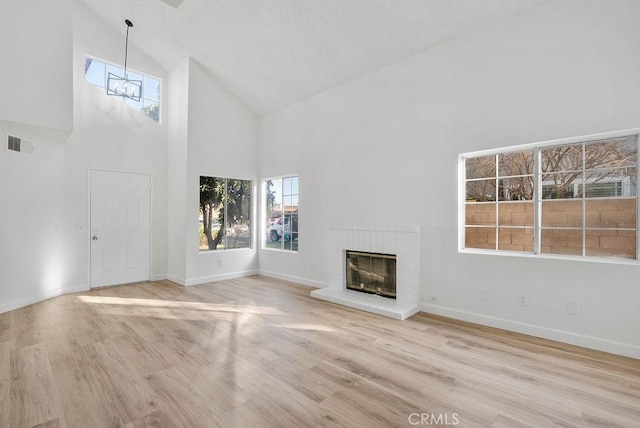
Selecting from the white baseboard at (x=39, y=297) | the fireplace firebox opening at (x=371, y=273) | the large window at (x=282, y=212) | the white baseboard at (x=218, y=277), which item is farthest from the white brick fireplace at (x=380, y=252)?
the white baseboard at (x=39, y=297)

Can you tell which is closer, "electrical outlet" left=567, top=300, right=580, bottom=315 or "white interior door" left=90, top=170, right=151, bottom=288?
"electrical outlet" left=567, top=300, right=580, bottom=315

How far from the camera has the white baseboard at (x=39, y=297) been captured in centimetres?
415

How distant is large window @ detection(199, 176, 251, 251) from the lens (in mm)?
6027

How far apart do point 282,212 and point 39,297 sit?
4036 mm

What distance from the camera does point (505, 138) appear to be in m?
3.53

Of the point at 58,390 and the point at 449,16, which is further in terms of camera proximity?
the point at 449,16

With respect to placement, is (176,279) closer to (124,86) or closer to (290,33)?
(124,86)

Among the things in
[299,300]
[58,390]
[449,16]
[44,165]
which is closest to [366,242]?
[299,300]

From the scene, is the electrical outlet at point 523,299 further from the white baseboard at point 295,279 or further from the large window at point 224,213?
the large window at point 224,213

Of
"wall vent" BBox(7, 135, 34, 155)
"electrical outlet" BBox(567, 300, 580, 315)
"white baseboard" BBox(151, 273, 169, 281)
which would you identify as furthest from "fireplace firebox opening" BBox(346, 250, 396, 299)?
"wall vent" BBox(7, 135, 34, 155)

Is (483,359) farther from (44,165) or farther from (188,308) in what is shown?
(44,165)

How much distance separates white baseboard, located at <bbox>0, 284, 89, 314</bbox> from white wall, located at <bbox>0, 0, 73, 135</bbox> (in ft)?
7.77

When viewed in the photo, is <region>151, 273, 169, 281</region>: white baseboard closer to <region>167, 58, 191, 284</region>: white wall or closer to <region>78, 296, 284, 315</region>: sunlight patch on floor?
<region>167, 58, 191, 284</region>: white wall

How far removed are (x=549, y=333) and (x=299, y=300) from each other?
3.08 metres
